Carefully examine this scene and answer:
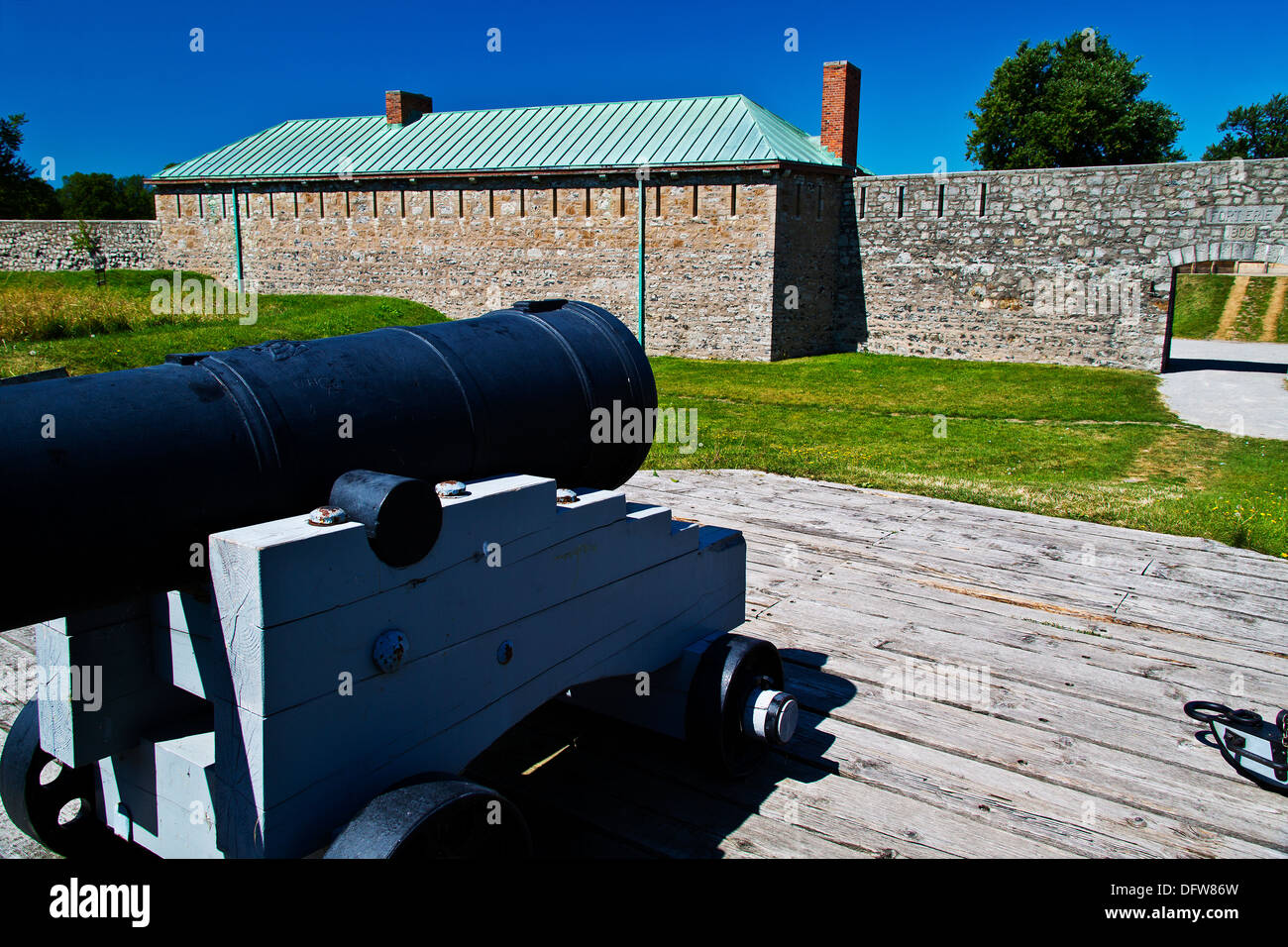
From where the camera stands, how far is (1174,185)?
631 inches

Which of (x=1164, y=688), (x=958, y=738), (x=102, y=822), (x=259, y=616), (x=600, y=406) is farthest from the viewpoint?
(x=1164, y=688)

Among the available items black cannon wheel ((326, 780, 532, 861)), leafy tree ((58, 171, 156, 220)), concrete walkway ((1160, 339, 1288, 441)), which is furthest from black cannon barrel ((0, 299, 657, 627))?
leafy tree ((58, 171, 156, 220))

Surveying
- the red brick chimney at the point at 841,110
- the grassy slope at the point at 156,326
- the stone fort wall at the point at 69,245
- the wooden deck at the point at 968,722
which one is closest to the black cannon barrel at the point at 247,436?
the wooden deck at the point at 968,722

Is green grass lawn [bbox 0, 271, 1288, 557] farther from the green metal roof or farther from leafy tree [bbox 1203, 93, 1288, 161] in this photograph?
leafy tree [bbox 1203, 93, 1288, 161]

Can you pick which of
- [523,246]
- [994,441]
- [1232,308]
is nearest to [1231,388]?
[994,441]

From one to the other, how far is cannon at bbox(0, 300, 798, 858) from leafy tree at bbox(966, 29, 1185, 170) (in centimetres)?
3723

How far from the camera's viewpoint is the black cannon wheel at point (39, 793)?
2246 millimetres

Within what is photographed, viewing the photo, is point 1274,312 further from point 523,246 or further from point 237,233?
point 237,233

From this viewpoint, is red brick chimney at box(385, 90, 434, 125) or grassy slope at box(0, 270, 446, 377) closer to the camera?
grassy slope at box(0, 270, 446, 377)

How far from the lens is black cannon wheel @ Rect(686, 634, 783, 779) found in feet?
8.61

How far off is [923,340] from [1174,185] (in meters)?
4.87

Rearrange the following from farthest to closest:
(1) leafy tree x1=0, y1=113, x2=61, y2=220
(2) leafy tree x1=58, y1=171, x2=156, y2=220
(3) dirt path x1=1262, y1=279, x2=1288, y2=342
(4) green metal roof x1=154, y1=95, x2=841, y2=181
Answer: (2) leafy tree x1=58, y1=171, x2=156, y2=220 < (1) leafy tree x1=0, y1=113, x2=61, y2=220 < (3) dirt path x1=1262, y1=279, x2=1288, y2=342 < (4) green metal roof x1=154, y1=95, x2=841, y2=181

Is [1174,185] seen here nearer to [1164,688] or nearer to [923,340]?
[923,340]
